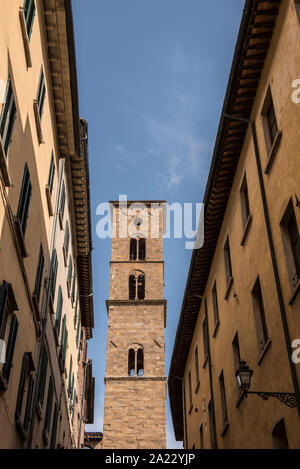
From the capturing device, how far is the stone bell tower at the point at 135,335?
41.8 metres

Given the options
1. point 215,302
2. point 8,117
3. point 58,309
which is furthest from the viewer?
point 215,302

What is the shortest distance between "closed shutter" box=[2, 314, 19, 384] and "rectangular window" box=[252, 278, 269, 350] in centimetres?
525

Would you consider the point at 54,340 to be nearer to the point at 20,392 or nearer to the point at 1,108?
the point at 20,392

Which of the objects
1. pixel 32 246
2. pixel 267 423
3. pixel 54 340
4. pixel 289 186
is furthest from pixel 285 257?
pixel 54 340

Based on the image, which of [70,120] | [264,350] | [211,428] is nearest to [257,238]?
[264,350]

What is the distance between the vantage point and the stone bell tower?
137 ft

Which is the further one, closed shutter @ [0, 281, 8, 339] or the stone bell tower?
the stone bell tower

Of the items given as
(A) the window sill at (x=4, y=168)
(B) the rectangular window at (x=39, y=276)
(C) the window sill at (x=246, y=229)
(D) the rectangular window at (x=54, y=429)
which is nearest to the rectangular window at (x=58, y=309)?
(D) the rectangular window at (x=54, y=429)

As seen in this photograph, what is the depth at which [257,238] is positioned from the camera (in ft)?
43.0

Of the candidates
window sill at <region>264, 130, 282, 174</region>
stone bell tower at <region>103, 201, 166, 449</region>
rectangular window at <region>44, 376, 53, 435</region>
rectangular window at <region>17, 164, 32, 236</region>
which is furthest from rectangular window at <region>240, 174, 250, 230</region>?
stone bell tower at <region>103, 201, 166, 449</region>

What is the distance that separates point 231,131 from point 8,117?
661 cm

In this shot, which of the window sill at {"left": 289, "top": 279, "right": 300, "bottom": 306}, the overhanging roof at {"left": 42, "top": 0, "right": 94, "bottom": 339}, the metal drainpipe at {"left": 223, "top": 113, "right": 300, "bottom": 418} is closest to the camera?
the window sill at {"left": 289, "top": 279, "right": 300, "bottom": 306}

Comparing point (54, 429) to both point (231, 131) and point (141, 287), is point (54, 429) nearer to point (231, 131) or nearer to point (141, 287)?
point (231, 131)

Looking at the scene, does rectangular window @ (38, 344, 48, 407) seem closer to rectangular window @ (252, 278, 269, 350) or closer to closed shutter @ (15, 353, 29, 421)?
closed shutter @ (15, 353, 29, 421)
